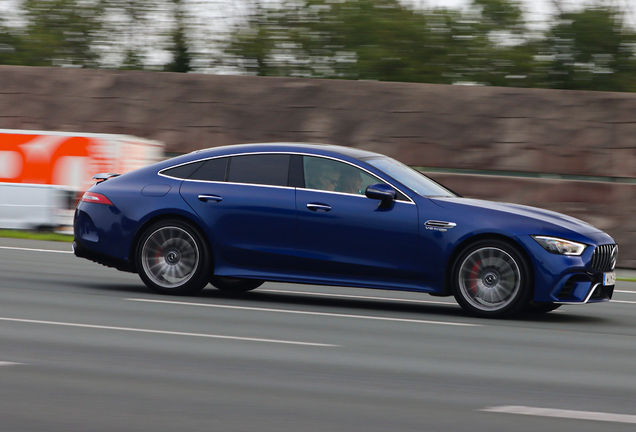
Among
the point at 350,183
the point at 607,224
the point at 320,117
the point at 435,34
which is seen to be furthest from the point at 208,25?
the point at 350,183

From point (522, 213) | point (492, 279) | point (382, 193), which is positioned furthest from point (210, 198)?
point (522, 213)

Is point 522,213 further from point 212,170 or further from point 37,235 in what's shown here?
point 37,235

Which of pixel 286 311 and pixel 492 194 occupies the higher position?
pixel 492 194

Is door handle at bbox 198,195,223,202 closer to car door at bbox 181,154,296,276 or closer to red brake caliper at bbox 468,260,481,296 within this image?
car door at bbox 181,154,296,276

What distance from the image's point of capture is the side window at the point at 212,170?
949 cm

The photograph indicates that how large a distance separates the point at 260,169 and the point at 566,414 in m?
4.87

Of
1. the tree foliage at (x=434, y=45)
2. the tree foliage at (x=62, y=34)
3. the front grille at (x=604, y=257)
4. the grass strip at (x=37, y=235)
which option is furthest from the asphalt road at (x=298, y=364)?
the tree foliage at (x=62, y=34)

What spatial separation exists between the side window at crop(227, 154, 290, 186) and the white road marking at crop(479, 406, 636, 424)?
14.5ft

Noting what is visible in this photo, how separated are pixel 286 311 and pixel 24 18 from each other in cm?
2219

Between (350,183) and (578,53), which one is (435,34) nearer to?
(578,53)

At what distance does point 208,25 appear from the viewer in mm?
25406

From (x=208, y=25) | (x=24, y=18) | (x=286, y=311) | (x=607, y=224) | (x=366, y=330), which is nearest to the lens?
(x=366, y=330)

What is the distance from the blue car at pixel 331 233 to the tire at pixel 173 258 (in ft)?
A: 0.04

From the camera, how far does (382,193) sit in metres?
8.73
